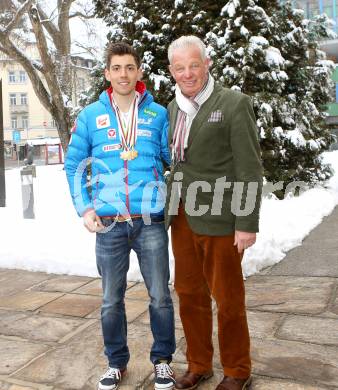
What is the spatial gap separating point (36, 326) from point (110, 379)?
1430 millimetres

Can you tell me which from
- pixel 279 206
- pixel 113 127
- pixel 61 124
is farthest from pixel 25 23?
pixel 113 127

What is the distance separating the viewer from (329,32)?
11383 millimetres

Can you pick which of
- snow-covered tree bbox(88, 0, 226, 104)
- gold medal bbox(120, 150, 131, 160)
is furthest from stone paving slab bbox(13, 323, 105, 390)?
snow-covered tree bbox(88, 0, 226, 104)

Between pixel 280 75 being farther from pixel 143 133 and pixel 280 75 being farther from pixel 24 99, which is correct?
pixel 24 99

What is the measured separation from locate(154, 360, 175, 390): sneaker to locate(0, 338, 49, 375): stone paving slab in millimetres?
1098

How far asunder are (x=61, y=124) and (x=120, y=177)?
39.6ft

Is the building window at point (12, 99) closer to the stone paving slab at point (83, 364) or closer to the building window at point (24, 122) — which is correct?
the building window at point (24, 122)

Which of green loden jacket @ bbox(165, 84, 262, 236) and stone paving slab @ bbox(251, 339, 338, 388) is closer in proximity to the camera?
green loden jacket @ bbox(165, 84, 262, 236)

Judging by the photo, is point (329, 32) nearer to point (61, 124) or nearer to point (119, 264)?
point (61, 124)

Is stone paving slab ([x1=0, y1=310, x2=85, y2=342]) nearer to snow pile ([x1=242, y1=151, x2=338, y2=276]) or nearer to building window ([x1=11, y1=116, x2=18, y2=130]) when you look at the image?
snow pile ([x1=242, y1=151, x2=338, y2=276])

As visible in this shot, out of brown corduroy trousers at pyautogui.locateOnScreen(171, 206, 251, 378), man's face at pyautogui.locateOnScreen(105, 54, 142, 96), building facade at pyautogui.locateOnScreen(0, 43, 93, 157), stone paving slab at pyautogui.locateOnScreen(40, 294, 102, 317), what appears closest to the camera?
brown corduroy trousers at pyautogui.locateOnScreen(171, 206, 251, 378)

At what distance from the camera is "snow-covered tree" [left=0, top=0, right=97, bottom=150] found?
14.2 metres

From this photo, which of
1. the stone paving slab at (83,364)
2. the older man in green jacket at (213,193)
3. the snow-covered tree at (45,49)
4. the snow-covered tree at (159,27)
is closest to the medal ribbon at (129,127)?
the older man in green jacket at (213,193)

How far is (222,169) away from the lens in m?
2.74
